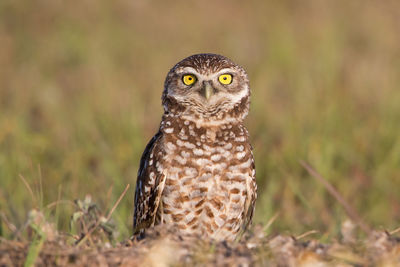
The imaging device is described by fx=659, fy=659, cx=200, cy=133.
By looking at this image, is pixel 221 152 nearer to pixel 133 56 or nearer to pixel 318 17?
pixel 133 56

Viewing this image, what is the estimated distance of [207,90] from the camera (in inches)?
173

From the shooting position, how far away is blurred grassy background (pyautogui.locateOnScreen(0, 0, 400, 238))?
21.1 ft

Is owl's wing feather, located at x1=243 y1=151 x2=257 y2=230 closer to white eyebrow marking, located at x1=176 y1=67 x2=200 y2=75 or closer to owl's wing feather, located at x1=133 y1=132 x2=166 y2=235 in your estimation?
owl's wing feather, located at x1=133 y1=132 x2=166 y2=235

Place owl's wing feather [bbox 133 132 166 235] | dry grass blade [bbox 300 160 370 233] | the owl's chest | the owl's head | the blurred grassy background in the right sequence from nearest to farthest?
dry grass blade [bbox 300 160 370 233], the owl's chest, owl's wing feather [bbox 133 132 166 235], the owl's head, the blurred grassy background

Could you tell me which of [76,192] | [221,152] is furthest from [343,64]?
[221,152]

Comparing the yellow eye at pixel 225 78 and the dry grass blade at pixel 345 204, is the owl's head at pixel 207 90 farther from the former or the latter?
the dry grass blade at pixel 345 204

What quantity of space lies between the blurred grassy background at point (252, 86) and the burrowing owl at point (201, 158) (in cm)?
35

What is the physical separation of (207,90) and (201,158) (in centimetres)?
48

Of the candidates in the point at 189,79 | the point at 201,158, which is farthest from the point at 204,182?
the point at 189,79

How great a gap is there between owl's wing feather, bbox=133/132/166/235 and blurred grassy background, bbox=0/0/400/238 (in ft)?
0.80

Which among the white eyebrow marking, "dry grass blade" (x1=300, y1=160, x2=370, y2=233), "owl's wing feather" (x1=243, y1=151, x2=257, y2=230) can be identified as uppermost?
the white eyebrow marking

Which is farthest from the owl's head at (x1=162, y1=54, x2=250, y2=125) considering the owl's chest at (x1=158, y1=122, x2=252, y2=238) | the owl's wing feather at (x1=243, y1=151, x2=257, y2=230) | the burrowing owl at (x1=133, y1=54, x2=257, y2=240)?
the owl's wing feather at (x1=243, y1=151, x2=257, y2=230)

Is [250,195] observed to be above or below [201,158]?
below

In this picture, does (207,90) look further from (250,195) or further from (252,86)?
(252,86)
